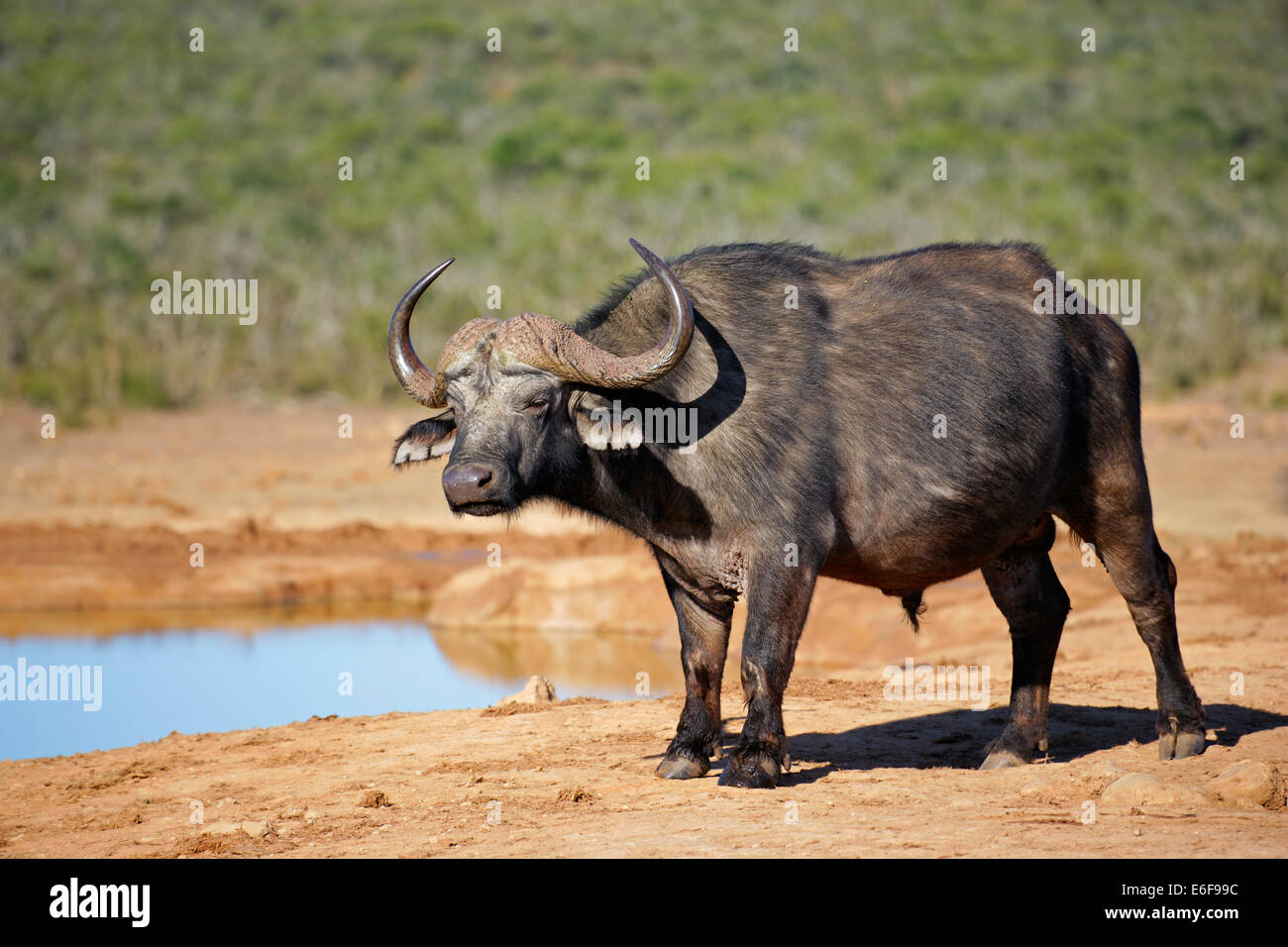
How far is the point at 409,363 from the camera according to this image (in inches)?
286

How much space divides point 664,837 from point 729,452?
5.99 feet

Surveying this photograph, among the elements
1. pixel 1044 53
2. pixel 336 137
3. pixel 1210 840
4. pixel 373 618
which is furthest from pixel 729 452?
pixel 1044 53

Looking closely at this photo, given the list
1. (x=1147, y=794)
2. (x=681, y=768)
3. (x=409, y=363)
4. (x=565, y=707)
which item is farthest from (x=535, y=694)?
(x=1147, y=794)

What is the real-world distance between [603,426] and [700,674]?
146 centimetres

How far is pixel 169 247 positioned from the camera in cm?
3278

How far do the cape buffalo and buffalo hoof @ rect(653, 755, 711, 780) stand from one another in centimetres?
1

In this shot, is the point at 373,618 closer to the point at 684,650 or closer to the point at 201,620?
the point at 201,620

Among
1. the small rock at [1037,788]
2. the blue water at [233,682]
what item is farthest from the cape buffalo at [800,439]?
the blue water at [233,682]

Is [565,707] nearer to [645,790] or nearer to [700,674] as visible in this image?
[700,674]

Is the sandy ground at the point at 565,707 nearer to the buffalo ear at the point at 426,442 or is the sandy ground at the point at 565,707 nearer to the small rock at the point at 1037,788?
the small rock at the point at 1037,788

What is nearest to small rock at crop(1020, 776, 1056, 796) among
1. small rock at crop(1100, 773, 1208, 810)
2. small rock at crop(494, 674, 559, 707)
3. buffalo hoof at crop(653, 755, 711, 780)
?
small rock at crop(1100, 773, 1208, 810)

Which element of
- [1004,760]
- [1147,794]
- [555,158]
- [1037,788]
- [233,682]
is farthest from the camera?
[555,158]

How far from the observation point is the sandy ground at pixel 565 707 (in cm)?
598

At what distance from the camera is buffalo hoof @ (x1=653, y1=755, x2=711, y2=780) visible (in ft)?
23.4
